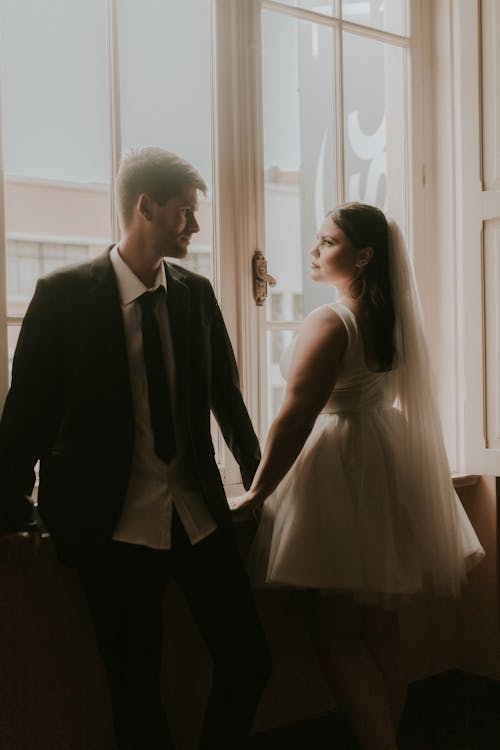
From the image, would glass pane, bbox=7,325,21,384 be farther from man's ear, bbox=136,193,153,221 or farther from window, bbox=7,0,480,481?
man's ear, bbox=136,193,153,221

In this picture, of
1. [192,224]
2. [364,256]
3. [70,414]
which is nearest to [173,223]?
[192,224]

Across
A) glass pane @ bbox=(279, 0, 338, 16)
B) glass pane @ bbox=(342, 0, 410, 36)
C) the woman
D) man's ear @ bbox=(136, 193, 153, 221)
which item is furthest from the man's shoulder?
glass pane @ bbox=(342, 0, 410, 36)

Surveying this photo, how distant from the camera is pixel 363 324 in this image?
7.88 ft

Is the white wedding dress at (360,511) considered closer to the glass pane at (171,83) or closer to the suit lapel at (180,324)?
the suit lapel at (180,324)

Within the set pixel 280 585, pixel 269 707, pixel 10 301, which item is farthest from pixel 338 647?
pixel 10 301

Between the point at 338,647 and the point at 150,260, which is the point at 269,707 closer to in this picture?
the point at 338,647

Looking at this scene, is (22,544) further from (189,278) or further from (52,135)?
(52,135)

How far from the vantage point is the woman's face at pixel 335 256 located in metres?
2.44

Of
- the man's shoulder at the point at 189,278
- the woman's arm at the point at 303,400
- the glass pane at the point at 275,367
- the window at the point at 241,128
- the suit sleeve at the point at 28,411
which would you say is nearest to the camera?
the suit sleeve at the point at 28,411

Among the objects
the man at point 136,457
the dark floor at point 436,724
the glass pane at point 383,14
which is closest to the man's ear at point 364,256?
the man at point 136,457

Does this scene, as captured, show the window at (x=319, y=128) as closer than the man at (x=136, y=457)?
No

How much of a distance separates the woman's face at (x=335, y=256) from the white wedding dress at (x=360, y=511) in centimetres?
10

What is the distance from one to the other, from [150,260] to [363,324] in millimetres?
621

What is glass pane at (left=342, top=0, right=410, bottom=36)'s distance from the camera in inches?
125
